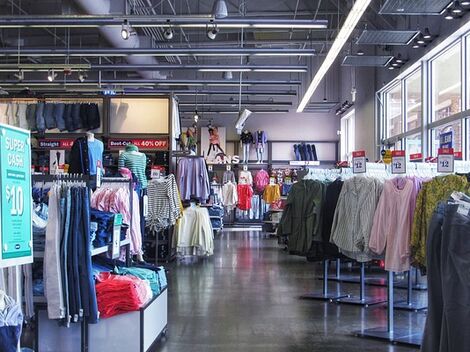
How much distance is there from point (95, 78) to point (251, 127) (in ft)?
25.6

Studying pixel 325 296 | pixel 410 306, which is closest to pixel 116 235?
pixel 325 296

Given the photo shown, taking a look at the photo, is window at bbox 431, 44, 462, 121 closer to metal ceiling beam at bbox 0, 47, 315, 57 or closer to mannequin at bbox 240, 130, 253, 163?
metal ceiling beam at bbox 0, 47, 315, 57

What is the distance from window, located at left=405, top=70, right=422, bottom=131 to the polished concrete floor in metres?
4.48

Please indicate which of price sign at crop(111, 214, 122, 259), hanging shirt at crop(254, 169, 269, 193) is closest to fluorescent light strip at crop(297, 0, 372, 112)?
price sign at crop(111, 214, 122, 259)

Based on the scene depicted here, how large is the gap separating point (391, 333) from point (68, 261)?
3170 millimetres

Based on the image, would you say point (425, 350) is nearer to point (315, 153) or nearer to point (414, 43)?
point (414, 43)

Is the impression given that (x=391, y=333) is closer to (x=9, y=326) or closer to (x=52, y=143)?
(x=9, y=326)

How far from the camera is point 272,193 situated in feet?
60.8

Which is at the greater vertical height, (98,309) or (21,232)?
(21,232)

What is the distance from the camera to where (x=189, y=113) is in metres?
22.5

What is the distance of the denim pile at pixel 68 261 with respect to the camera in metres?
3.93

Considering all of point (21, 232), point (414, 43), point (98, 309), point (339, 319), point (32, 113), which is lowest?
point (339, 319)

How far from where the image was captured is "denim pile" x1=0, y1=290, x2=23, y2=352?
1.83 metres

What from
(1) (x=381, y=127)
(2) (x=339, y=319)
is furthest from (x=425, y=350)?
(1) (x=381, y=127)
